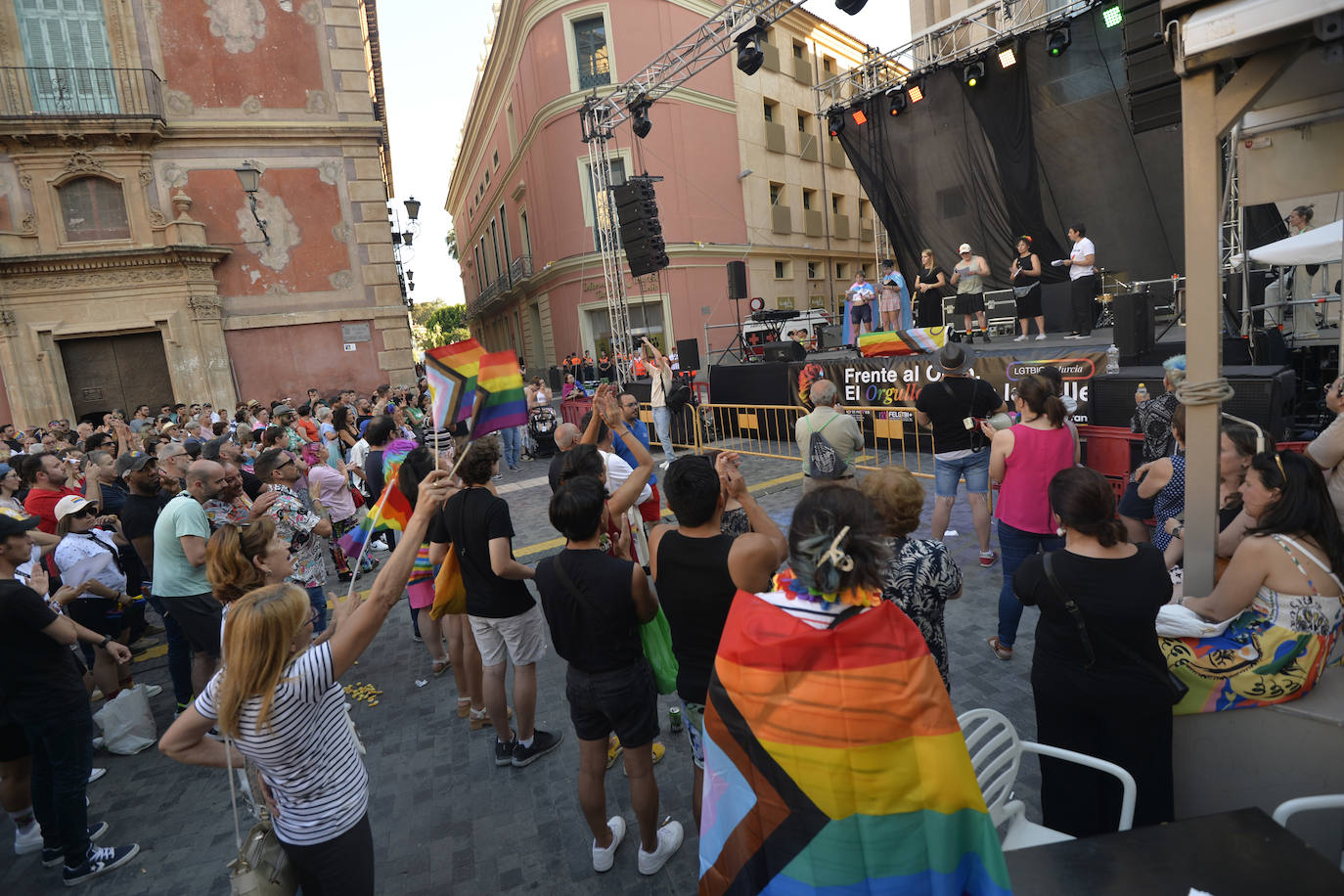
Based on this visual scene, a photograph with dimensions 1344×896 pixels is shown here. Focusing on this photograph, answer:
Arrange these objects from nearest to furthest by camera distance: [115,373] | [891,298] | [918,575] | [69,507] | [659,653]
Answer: [918,575] < [659,653] < [69,507] < [891,298] < [115,373]

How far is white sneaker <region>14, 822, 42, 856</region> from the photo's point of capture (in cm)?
350

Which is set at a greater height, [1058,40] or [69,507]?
[1058,40]

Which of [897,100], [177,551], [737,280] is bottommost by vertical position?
[177,551]

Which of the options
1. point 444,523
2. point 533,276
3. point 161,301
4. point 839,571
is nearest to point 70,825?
point 444,523

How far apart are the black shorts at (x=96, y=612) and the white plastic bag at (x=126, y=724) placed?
31.1 inches

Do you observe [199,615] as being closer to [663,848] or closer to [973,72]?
[663,848]

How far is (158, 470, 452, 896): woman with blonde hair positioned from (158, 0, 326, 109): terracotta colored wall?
18.5 m

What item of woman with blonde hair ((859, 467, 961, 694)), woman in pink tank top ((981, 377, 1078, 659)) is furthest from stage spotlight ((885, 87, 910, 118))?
woman with blonde hair ((859, 467, 961, 694))

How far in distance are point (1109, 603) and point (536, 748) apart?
10.0ft

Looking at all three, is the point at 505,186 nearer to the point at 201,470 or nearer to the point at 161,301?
the point at 161,301

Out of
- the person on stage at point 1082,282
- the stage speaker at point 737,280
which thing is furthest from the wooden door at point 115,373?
the person on stage at point 1082,282

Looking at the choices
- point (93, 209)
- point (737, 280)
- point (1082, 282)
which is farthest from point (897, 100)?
point (93, 209)

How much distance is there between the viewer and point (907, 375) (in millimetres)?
10227

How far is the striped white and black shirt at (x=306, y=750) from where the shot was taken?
207 cm
